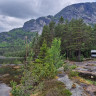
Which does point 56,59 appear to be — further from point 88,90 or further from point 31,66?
point 31,66

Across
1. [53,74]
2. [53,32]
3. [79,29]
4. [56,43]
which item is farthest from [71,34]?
[53,74]

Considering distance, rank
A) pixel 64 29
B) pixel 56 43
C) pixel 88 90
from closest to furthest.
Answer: pixel 88 90 < pixel 56 43 < pixel 64 29

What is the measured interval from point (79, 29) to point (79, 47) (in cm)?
697

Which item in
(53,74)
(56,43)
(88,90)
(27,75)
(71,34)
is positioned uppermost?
(71,34)

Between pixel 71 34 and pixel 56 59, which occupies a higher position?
pixel 71 34

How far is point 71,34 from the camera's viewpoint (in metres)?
44.4

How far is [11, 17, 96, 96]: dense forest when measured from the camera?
8.27 meters

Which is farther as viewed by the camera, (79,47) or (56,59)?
(79,47)

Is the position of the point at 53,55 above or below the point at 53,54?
below

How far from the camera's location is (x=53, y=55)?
19.8 metres

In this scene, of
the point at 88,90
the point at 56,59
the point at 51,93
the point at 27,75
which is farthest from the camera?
the point at 56,59

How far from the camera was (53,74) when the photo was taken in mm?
14852

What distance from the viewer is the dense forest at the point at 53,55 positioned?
8273 millimetres

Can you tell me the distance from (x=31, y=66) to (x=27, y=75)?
76 centimetres
